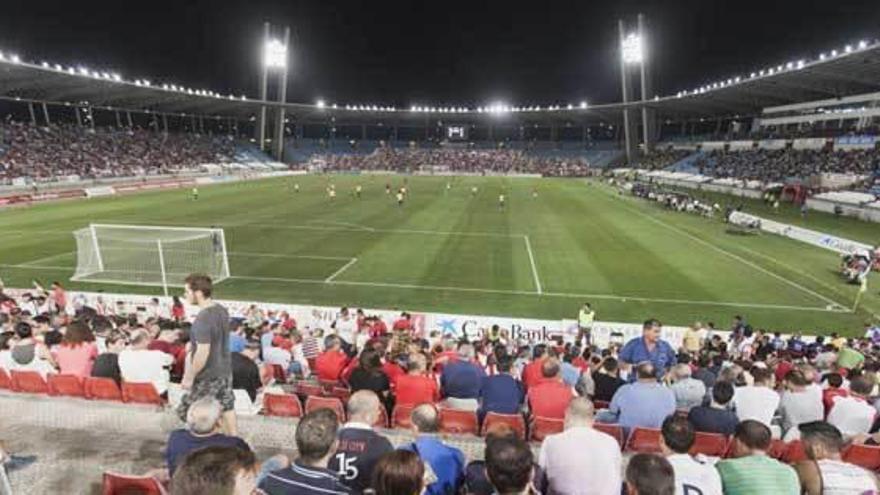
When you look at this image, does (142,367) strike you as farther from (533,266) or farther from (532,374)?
(533,266)

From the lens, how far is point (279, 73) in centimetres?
11988

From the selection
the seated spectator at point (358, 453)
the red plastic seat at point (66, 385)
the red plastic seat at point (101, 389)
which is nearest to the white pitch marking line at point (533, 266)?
the red plastic seat at point (101, 389)

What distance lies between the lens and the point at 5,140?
67.7 m

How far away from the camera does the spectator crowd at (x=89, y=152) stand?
210 feet

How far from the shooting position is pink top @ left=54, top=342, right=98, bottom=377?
9.77 meters

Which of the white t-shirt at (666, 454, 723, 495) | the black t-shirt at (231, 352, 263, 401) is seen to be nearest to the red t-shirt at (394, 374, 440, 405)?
the black t-shirt at (231, 352, 263, 401)

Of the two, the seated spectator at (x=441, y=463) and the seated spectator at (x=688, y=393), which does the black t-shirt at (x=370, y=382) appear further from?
the seated spectator at (x=688, y=393)

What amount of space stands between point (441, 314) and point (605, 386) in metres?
11.1

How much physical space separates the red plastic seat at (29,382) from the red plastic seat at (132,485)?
526 centimetres

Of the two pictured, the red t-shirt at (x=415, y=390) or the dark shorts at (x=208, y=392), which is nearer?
the dark shorts at (x=208, y=392)

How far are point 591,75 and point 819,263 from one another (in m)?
107

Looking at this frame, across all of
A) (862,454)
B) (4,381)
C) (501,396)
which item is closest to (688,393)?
(862,454)

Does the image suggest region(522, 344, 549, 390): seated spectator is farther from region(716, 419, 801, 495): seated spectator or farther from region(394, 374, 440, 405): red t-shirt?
region(716, 419, 801, 495): seated spectator

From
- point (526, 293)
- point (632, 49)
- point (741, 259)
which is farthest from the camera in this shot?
point (632, 49)
